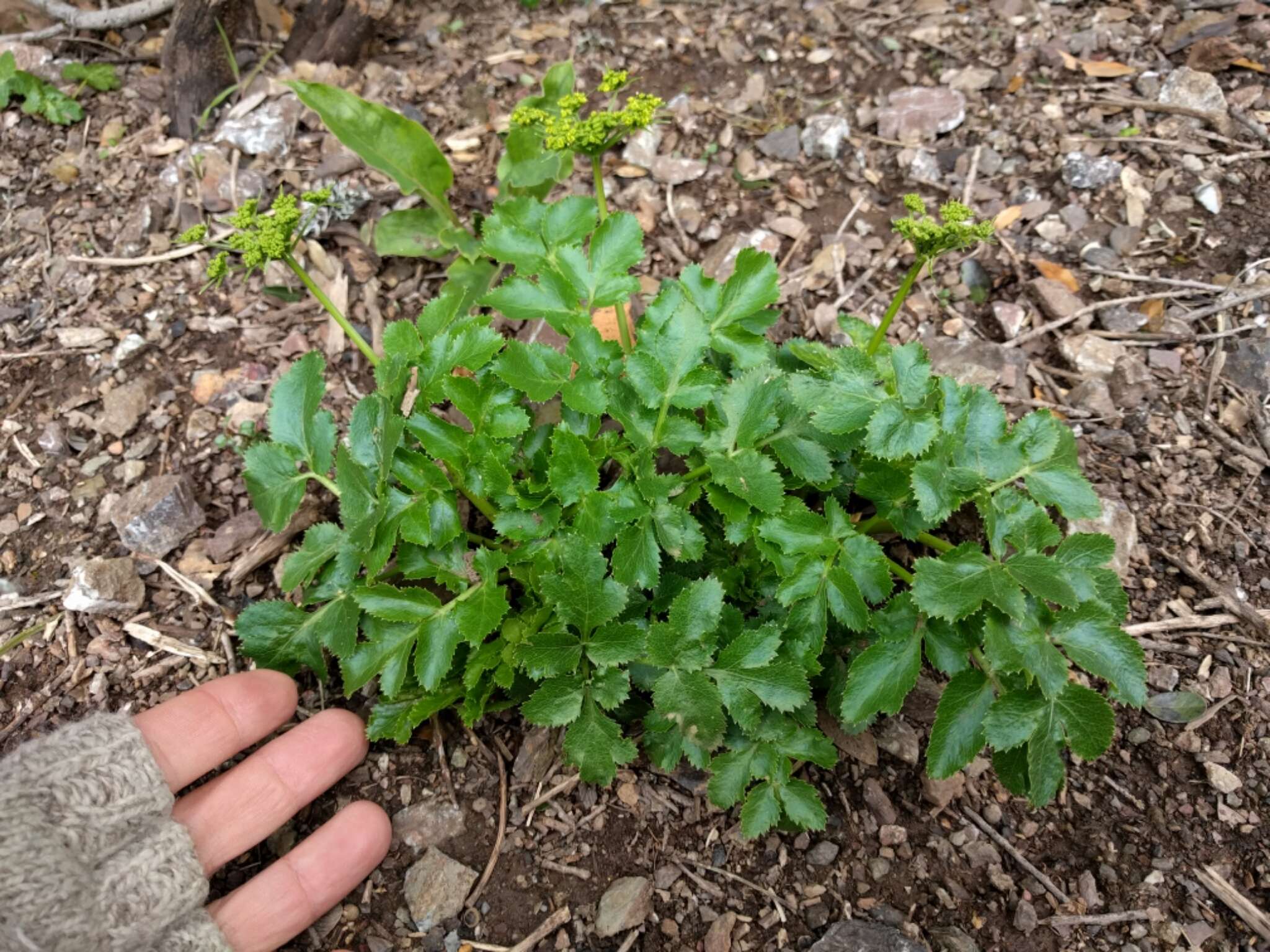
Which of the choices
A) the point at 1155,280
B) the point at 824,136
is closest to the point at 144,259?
the point at 824,136

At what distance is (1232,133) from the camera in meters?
3.23

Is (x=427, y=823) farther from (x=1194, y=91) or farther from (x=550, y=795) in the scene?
(x=1194, y=91)

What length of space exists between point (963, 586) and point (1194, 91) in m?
2.54

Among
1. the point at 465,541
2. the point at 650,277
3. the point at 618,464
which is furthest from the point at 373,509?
the point at 650,277

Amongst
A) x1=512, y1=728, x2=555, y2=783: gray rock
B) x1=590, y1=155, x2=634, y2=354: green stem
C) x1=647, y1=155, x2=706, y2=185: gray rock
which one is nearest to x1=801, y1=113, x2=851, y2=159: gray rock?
x1=647, y1=155, x2=706, y2=185: gray rock

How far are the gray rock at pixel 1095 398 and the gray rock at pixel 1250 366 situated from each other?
36 cm

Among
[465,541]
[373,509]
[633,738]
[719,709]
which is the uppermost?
[373,509]

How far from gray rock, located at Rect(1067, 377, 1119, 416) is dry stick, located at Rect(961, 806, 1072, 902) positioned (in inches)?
49.2

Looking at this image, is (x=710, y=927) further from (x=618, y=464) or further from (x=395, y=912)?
(x=618, y=464)

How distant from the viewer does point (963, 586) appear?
6.05 ft

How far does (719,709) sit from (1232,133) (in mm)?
2800

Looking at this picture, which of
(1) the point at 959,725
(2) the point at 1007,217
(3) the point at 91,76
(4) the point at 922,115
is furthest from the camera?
(3) the point at 91,76

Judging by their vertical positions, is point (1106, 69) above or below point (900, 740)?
above

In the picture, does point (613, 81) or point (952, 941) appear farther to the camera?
point (613, 81)
